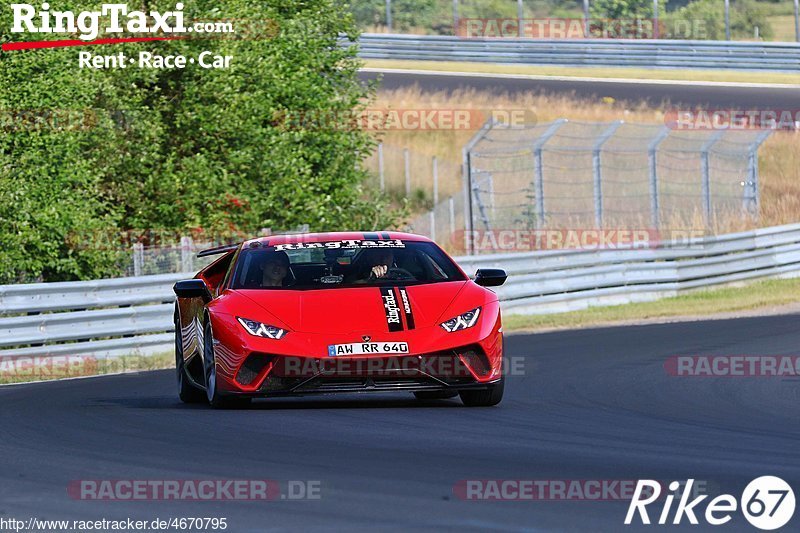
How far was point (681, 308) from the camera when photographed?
24.1m

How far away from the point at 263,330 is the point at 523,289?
13.5 meters

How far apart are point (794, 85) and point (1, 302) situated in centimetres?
3310

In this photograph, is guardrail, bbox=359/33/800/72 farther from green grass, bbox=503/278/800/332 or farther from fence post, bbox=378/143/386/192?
green grass, bbox=503/278/800/332

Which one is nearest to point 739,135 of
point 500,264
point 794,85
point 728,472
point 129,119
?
point 500,264

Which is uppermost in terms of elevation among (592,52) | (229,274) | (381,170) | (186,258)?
(229,274)

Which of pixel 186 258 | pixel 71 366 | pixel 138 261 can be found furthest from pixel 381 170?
pixel 71 366

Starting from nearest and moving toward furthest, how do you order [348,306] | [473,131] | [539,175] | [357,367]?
[357,367]
[348,306]
[539,175]
[473,131]

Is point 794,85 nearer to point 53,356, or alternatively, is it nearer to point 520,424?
point 53,356

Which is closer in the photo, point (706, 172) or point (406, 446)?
point (406, 446)

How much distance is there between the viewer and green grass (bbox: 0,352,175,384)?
640 inches

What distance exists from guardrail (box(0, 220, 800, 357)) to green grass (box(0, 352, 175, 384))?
10cm

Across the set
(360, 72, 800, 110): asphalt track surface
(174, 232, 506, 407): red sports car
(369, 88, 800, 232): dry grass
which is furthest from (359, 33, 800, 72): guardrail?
(174, 232, 506, 407): red sports car

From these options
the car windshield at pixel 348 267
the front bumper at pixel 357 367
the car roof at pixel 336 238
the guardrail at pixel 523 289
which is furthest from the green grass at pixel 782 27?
the front bumper at pixel 357 367

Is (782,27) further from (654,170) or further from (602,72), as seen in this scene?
(654,170)
